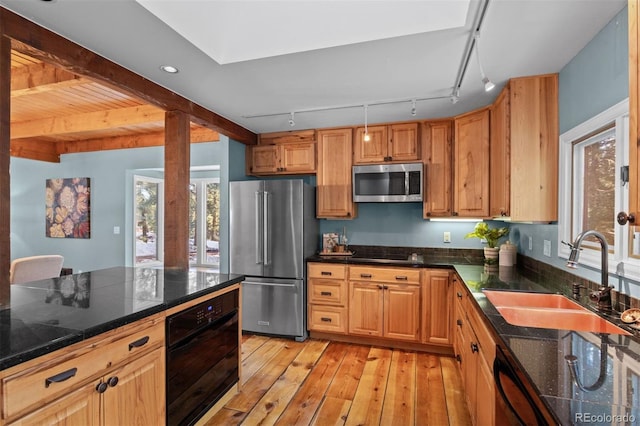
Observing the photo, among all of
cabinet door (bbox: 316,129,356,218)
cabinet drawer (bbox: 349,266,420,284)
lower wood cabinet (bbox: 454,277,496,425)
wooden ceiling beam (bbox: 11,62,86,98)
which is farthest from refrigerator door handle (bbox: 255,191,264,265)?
lower wood cabinet (bbox: 454,277,496,425)

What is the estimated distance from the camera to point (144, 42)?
71.8 inches

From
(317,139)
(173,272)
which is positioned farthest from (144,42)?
(317,139)

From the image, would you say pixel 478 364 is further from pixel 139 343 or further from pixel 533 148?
pixel 139 343

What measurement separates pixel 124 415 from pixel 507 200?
8.78 ft

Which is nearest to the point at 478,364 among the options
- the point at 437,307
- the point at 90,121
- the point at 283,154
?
the point at 437,307

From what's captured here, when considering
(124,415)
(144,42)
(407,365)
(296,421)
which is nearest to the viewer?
(124,415)

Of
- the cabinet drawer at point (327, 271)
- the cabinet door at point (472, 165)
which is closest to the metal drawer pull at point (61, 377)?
the cabinet drawer at point (327, 271)

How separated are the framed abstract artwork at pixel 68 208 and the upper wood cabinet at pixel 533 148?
575cm

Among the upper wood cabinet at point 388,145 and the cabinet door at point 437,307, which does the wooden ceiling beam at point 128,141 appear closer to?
the upper wood cabinet at point 388,145

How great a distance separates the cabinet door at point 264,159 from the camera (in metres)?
3.93

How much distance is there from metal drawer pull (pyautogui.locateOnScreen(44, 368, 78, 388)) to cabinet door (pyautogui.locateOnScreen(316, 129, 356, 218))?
9.17ft

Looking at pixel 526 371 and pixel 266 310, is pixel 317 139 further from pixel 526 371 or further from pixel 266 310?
pixel 526 371

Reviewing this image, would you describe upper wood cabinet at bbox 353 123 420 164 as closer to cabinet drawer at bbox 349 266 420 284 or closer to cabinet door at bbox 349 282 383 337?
cabinet drawer at bbox 349 266 420 284

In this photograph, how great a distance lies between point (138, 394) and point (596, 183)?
2.75 m
